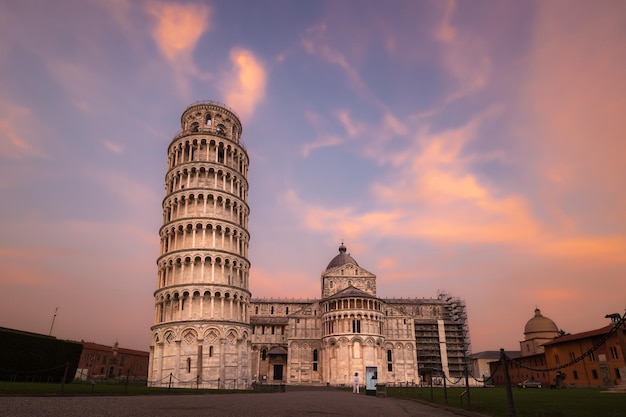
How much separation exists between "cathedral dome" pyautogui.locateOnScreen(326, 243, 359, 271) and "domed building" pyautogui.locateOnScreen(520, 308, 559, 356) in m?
37.4

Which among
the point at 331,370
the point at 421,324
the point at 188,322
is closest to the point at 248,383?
the point at 188,322

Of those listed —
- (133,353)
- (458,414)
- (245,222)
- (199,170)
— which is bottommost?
(458,414)

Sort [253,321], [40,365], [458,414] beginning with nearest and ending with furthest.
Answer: [458,414]
[40,365]
[253,321]

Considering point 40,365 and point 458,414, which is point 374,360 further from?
point 458,414

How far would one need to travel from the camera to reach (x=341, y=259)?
84062 millimetres

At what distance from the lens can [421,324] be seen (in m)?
82.1

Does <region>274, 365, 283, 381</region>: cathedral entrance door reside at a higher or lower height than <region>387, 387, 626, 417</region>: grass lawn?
higher

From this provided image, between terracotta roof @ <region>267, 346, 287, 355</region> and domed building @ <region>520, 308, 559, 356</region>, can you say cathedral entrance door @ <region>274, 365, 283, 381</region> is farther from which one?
domed building @ <region>520, 308, 559, 356</region>

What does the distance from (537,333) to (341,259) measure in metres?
40.6

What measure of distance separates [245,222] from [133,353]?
69947 millimetres

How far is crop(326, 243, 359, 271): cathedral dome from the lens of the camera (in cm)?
8250

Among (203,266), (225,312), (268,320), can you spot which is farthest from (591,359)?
(268,320)

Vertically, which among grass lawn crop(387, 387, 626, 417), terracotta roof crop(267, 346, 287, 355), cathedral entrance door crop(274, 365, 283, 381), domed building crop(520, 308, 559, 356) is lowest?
grass lawn crop(387, 387, 626, 417)

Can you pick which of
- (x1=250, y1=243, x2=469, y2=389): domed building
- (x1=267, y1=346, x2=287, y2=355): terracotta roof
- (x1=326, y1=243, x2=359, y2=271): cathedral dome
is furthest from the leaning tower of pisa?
(x1=326, y1=243, x2=359, y2=271): cathedral dome
